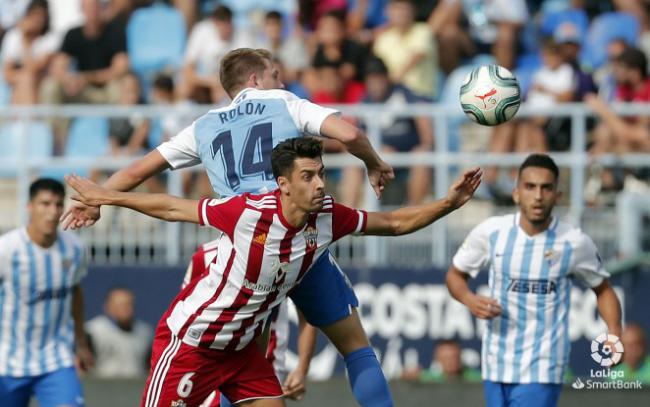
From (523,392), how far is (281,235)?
2.24 m

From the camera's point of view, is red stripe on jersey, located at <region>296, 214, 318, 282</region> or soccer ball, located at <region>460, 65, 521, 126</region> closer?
red stripe on jersey, located at <region>296, 214, 318, 282</region>

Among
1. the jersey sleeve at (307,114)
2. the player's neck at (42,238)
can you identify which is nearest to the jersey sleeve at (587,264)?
the jersey sleeve at (307,114)

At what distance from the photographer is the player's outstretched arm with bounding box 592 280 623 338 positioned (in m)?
8.77

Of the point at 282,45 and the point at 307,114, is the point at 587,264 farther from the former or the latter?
the point at 282,45

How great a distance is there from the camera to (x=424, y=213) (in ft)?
24.8

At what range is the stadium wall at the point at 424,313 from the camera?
13.0m

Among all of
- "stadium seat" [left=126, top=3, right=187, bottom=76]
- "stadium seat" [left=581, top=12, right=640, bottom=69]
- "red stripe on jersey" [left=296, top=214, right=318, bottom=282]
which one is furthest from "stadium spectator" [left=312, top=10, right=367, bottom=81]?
"red stripe on jersey" [left=296, top=214, right=318, bottom=282]

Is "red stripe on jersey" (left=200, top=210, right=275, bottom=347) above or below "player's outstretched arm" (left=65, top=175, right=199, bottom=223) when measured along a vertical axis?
below

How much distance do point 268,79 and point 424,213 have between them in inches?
52.6

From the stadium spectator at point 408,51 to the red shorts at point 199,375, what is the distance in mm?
6301

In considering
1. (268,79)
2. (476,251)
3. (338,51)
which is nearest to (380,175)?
(268,79)

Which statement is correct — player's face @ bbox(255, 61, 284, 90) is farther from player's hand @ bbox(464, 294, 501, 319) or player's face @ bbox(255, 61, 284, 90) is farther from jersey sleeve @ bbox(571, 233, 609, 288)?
jersey sleeve @ bbox(571, 233, 609, 288)

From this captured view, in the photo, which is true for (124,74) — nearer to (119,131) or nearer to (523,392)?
(119,131)

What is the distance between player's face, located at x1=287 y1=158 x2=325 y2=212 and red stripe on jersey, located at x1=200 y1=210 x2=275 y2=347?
0.74 ft
